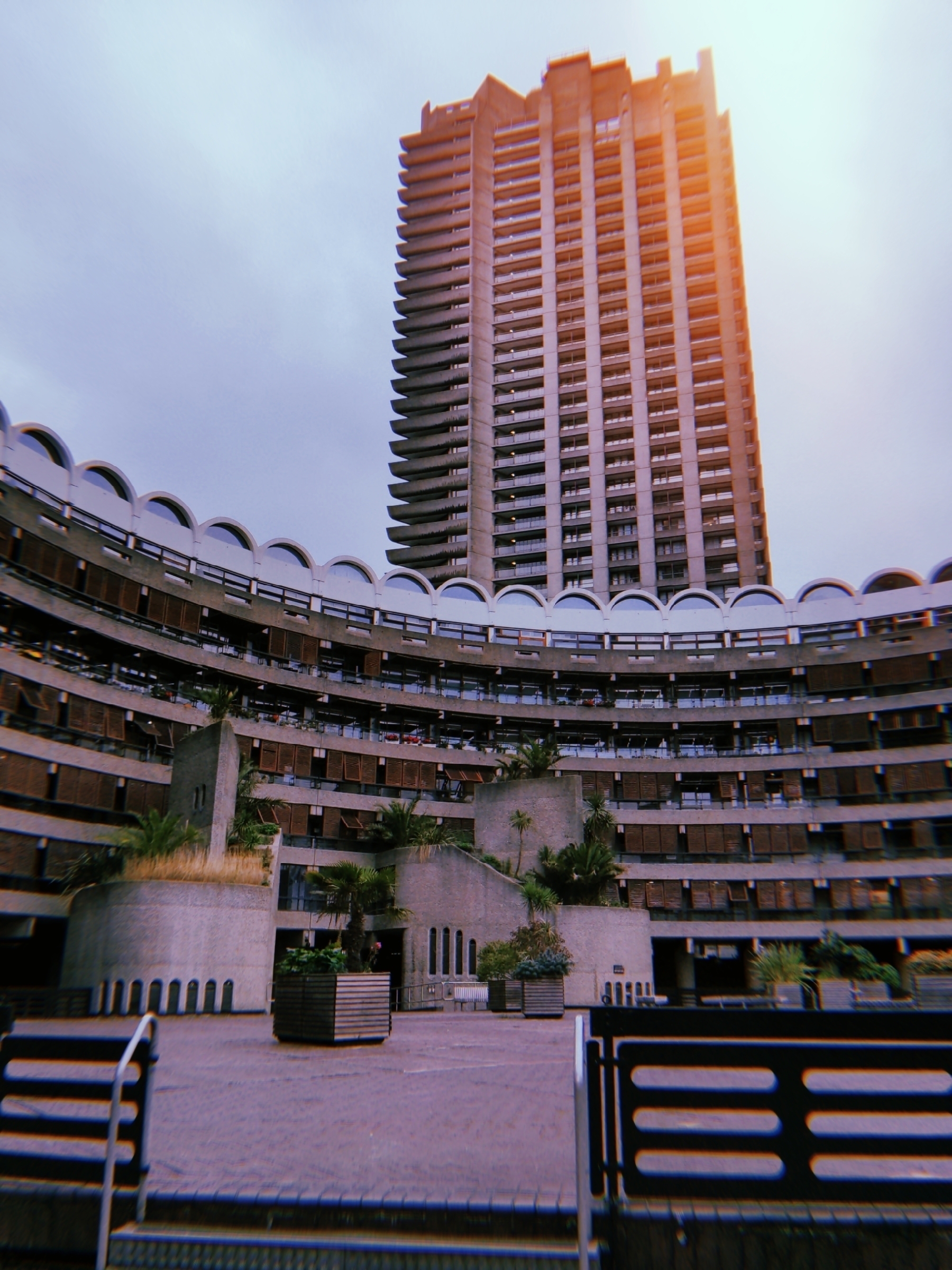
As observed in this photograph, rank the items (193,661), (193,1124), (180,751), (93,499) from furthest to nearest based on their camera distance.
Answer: (193,661) < (93,499) < (180,751) < (193,1124)

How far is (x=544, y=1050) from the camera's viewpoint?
14398 millimetres

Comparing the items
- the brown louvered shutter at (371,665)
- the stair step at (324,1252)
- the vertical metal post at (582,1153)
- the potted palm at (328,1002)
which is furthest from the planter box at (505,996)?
the vertical metal post at (582,1153)

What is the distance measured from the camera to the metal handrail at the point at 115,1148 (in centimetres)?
463

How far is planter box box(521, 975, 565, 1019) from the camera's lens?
25.2 metres

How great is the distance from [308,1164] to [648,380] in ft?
296

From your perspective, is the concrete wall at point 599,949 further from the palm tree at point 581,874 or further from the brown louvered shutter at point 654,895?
the brown louvered shutter at point 654,895

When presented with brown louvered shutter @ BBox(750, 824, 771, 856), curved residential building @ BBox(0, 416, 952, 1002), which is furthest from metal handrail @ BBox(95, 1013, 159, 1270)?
brown louvered shutter @ BBox(750, 824, 771, 856)

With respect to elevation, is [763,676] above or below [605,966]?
above

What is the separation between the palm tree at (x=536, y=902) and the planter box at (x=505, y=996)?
499cm

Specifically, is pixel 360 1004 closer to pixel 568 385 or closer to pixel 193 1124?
pixel 193 1124

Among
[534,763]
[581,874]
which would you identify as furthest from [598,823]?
[581,874]

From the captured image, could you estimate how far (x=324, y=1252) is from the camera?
4.36 m

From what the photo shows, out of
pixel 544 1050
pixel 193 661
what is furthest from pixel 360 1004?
pixel 193 661

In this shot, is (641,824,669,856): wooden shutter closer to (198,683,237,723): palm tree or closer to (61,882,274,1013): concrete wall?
(198,683,237,723): palm tree
